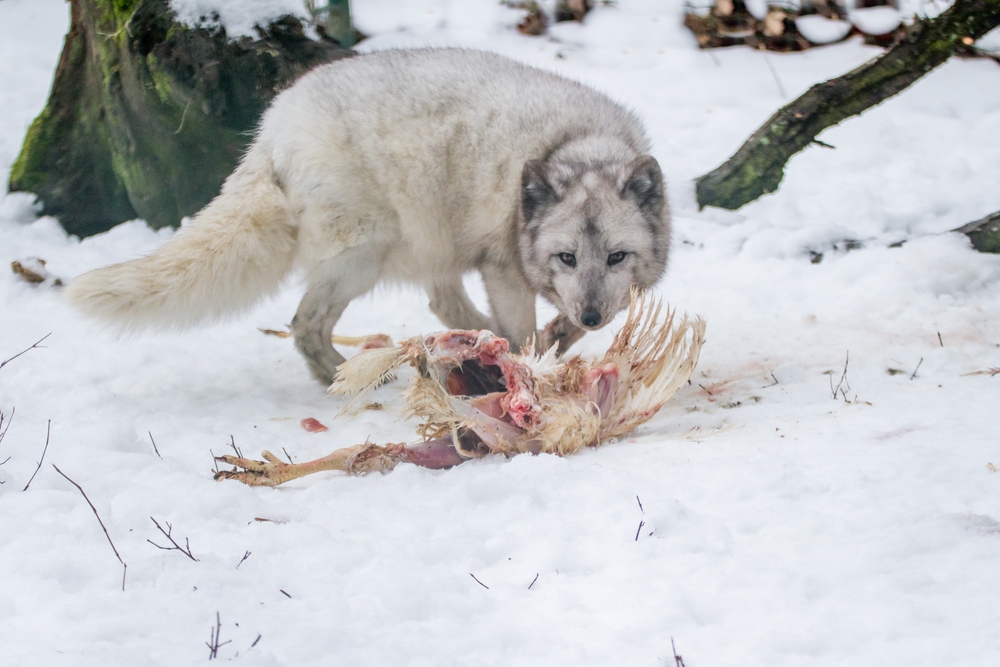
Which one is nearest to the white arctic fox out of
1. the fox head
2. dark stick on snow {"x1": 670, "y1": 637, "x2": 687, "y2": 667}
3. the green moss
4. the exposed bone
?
the fox head

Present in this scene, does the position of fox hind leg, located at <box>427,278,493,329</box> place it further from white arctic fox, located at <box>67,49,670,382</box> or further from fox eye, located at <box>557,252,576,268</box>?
fox eye, located at <box>557,252,576,268</box>

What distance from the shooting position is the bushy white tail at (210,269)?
12.6 feet

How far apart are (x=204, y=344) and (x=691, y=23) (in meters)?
6.98

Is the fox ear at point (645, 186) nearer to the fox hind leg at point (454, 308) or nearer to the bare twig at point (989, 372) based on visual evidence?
the fox hind leg at point (454, 308)

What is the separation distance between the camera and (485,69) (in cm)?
439

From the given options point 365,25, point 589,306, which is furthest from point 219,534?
point 365,25

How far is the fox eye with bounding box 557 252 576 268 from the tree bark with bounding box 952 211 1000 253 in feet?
8.96

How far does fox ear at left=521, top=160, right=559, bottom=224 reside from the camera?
13.3ft

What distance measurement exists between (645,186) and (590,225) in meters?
0.35

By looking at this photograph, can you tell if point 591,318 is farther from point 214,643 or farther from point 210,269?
point 214,643

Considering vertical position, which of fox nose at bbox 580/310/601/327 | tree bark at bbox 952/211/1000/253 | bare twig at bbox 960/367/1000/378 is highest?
fox nose at bbox 580/310/601/327

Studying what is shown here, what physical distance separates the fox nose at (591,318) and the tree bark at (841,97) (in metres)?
2.39

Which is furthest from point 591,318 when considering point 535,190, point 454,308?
point 454,308

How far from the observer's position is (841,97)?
5.25 meters
